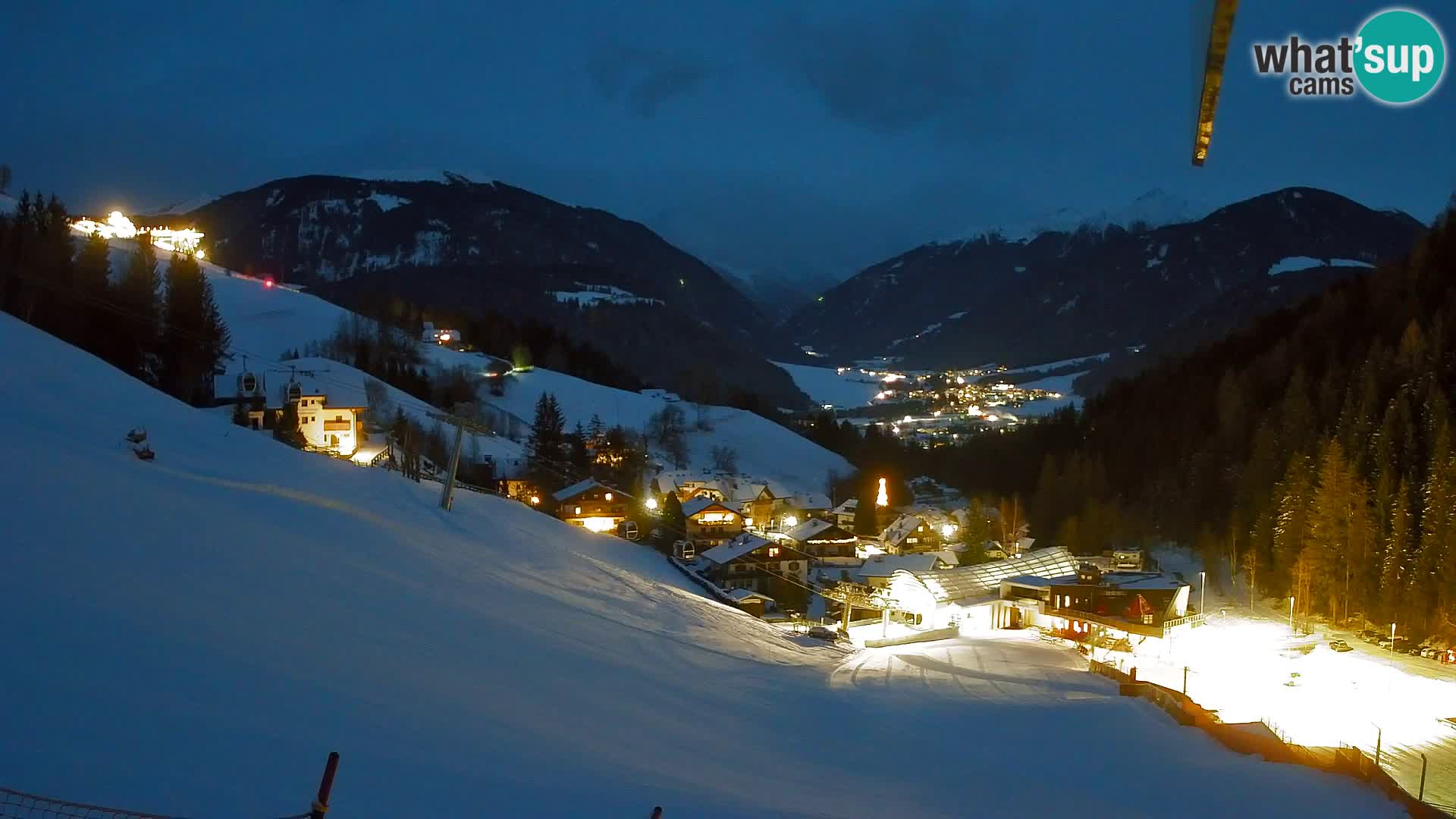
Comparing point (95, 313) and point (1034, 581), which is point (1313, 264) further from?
point (95, 313)

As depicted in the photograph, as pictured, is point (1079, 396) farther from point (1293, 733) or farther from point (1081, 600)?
point (1293, 733)

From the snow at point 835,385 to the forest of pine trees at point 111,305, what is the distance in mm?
104949

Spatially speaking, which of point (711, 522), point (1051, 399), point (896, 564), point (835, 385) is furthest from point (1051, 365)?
point (896, 564)

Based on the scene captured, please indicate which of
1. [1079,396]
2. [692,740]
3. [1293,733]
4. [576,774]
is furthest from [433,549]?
[1079,396]

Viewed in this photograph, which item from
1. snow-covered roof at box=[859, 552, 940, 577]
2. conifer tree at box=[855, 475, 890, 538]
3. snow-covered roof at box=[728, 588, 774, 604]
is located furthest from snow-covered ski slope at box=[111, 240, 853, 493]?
snow-covered roof at box=[728, 588, 774, 604]

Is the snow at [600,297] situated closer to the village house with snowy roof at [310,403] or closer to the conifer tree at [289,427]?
the village house with snowy roof at [310,403]

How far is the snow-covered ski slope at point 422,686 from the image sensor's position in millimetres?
5793

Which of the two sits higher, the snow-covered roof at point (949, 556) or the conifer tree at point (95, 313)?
the conifer tree at point (95, 313)

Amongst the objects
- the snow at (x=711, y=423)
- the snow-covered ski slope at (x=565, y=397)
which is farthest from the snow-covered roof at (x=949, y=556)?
the snow at (x=711, y=423)

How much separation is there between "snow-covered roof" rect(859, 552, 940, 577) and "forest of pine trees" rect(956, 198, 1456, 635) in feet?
24.3

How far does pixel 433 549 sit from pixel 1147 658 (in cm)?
1863

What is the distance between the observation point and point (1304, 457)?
2873 centimetres

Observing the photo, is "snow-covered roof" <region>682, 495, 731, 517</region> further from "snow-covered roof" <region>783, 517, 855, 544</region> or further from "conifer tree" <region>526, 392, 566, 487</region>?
"conifer tree" <region>526, 392, 566, 487</region>

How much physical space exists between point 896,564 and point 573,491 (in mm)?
15712
